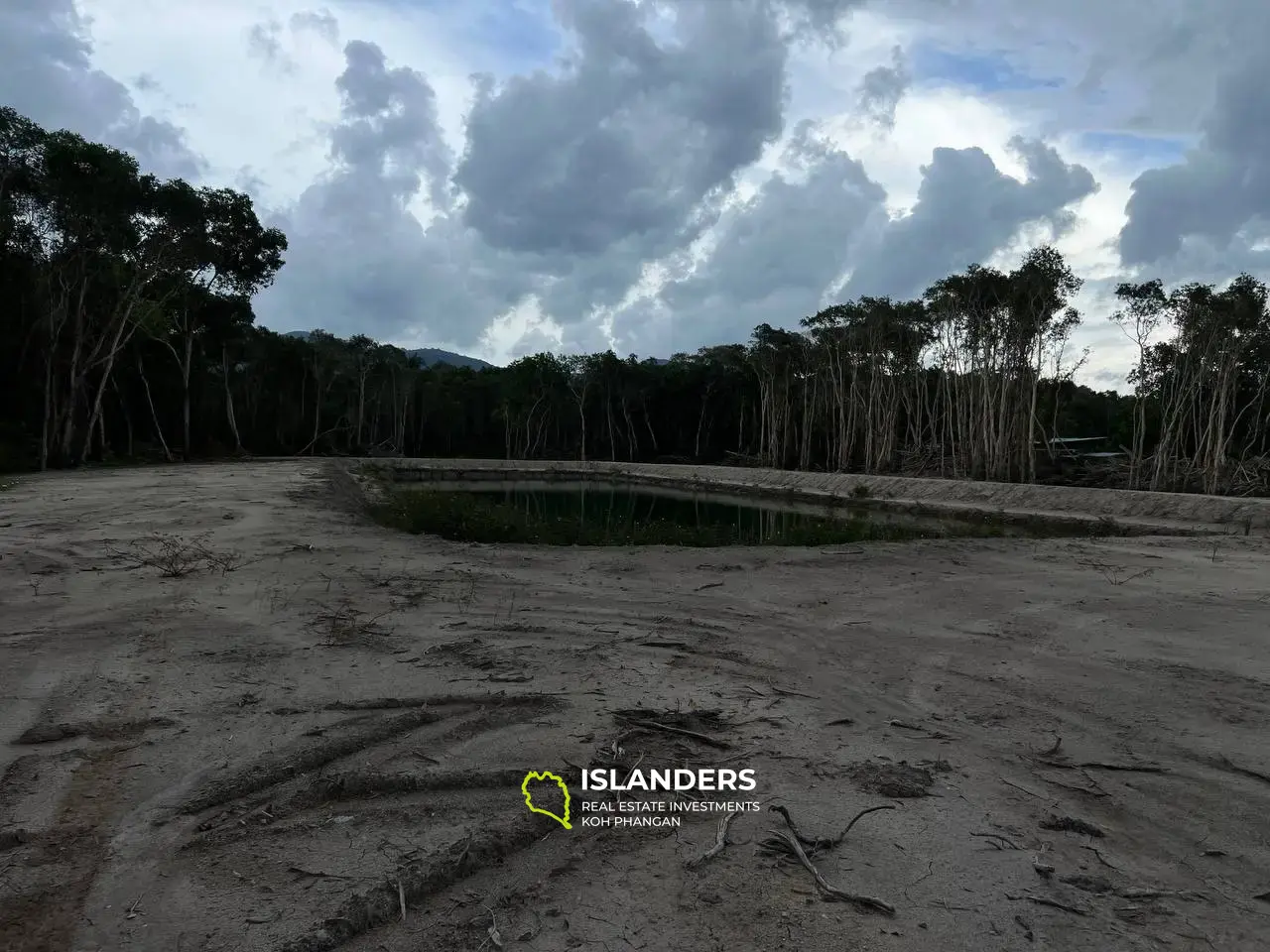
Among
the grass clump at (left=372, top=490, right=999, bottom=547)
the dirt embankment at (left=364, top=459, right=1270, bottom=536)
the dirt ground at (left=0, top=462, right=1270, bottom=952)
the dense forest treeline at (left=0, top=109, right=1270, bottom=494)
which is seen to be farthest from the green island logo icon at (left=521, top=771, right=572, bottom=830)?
the dense forest treeline at (left=0, top=109, right=1270, bottom=494)

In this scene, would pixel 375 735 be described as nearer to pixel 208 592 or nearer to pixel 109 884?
pixel 109 884

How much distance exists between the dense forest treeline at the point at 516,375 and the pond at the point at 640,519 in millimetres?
11223

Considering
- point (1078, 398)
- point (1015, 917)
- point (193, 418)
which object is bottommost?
point (1015, 917)

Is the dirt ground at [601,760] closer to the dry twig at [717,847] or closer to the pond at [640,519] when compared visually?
the dry twig at [717,847]

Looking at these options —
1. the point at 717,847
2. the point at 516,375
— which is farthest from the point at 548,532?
the point at 516,375

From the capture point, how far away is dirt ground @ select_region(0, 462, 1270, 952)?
2287 millimetres

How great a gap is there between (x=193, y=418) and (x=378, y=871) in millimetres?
46429

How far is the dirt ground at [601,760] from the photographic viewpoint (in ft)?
7.50

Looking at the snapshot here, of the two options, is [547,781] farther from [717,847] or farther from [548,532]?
[548,532]

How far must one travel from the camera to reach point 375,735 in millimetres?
3490

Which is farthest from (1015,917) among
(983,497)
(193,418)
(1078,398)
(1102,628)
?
(1078,398)

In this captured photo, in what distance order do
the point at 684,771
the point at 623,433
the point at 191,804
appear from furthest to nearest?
the point at 623,433, the point at 684,771, the point at 191,804

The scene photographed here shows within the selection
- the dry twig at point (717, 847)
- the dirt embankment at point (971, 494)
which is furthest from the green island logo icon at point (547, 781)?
the dirt embankment at point (971, 494)

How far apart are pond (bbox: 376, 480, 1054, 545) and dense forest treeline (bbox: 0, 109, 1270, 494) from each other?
11223 millimetres
